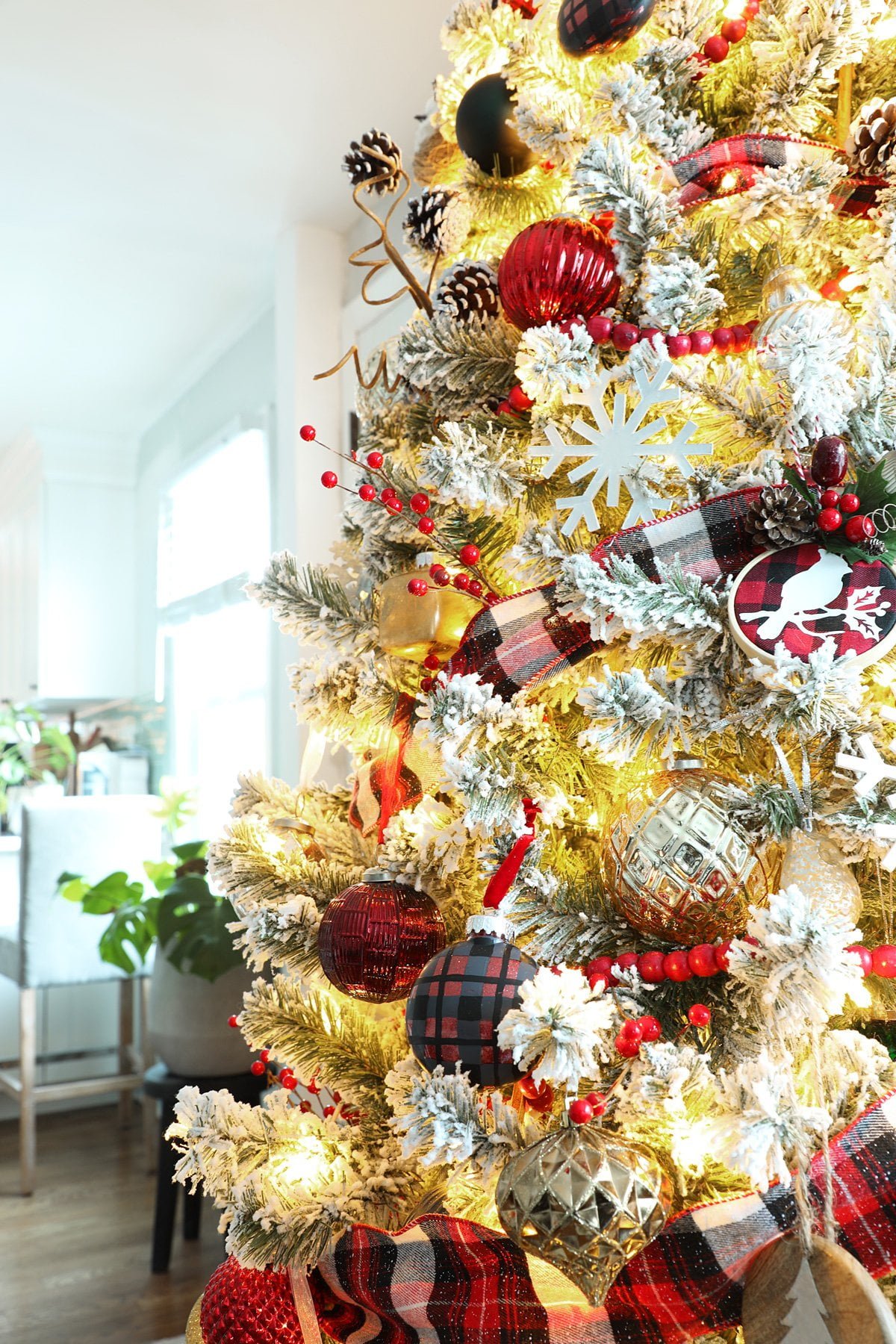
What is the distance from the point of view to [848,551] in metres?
0.58

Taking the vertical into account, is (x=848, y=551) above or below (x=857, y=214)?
below

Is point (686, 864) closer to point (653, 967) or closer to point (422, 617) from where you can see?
point (653, 967)

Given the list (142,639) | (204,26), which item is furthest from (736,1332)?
(142,639)

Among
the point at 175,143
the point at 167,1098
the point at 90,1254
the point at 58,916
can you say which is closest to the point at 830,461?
the point at 167,1098

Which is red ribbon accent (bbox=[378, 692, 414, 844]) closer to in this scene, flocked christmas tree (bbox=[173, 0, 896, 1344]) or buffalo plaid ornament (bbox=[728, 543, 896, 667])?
flocked christmas tree (bbox=[173, 0, 896, 1344])

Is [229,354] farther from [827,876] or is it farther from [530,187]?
[827,876]

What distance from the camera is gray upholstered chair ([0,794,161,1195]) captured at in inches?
99.8

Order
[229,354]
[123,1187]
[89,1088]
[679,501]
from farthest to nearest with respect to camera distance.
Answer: [229,354]
[89,1088]
[123,1187]
[679,501]

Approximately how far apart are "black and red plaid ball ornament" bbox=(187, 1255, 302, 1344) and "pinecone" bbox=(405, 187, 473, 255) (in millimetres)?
812

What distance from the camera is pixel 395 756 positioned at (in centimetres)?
83

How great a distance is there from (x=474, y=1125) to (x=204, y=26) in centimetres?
183

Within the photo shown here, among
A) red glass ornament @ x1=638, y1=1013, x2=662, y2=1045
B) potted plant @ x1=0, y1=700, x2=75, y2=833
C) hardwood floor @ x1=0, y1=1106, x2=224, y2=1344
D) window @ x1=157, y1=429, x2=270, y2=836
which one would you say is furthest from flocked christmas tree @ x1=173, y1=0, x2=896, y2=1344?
potted plant @ x1=0, y1=700, x2=75, y2=833

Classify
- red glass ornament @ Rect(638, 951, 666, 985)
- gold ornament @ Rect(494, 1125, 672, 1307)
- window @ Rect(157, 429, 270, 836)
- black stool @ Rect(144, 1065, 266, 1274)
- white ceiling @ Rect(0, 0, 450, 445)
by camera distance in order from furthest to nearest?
1. window @ Rect(157, 429, 270, 836)
2. black stool @ Rect(144, 1065, 266, 1274)
3. white ceiling @ Rect(0, 0, 450, 445)
4. red glass ornament @ Rect(638, 951, 666, 985)
5. gold ornament @ Rect(494, 1125, 672, 1307)

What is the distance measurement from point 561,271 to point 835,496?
26cm
